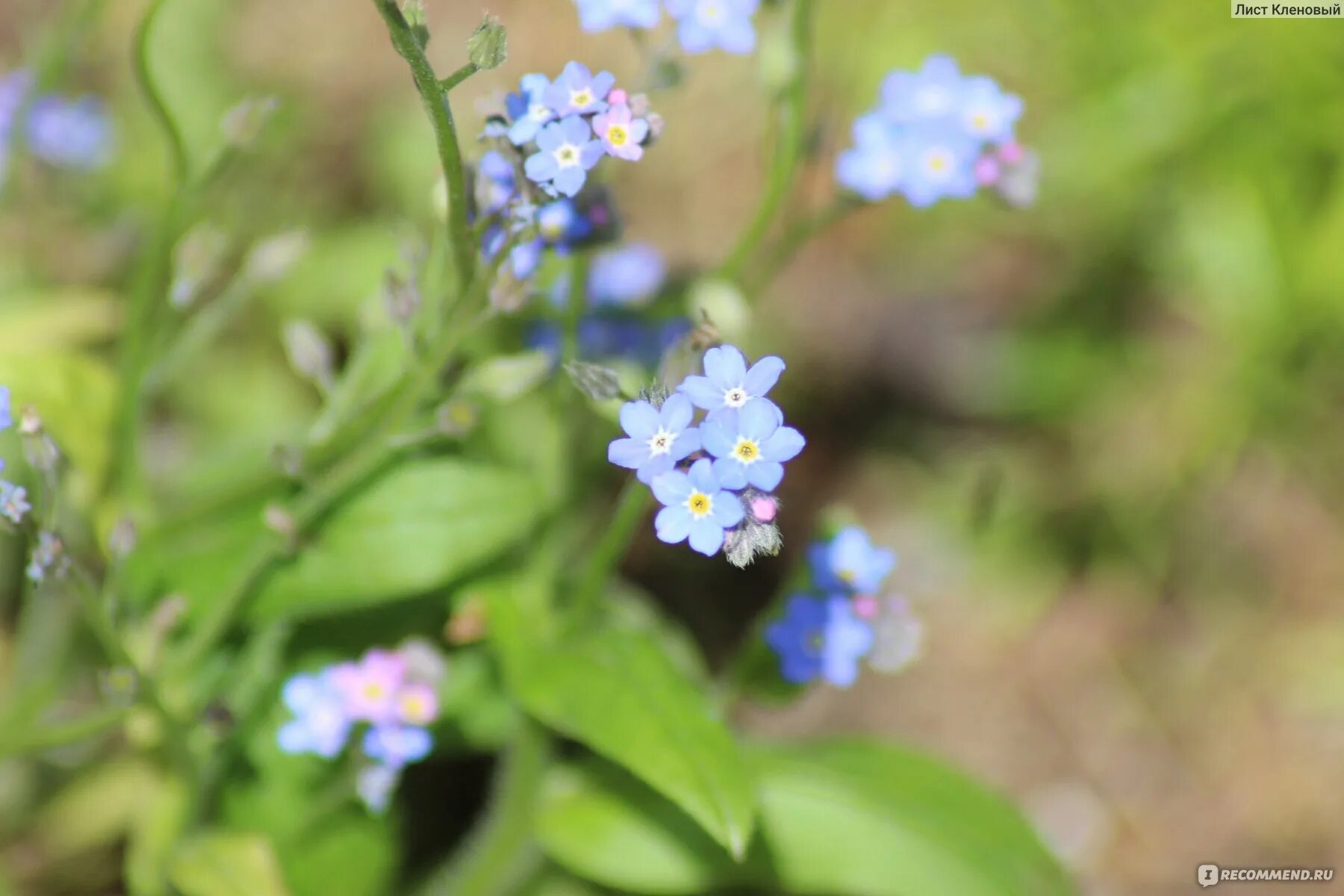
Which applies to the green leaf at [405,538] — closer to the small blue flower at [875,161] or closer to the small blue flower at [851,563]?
the small blue flower at [851,563]

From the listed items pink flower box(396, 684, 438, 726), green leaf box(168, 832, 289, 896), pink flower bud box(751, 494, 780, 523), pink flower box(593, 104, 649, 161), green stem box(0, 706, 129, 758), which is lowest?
green leaf box(168, 832, 289, 896)

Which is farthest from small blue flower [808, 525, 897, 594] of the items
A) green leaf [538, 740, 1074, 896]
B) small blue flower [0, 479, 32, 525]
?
small blue flower [0, 479, 32, 525]

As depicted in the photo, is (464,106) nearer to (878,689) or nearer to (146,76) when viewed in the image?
(146,76)

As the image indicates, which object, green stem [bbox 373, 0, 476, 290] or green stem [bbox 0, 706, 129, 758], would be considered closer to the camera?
green stem [bbox 373, 0, 476, 290]

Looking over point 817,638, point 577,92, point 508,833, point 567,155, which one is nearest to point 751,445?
point 567,155

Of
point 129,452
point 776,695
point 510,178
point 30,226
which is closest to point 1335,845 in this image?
point 776,695

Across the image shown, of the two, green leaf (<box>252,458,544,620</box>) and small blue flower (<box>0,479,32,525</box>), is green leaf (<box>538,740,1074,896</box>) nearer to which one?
green leaf (<box>252,458,544,620</box>)
